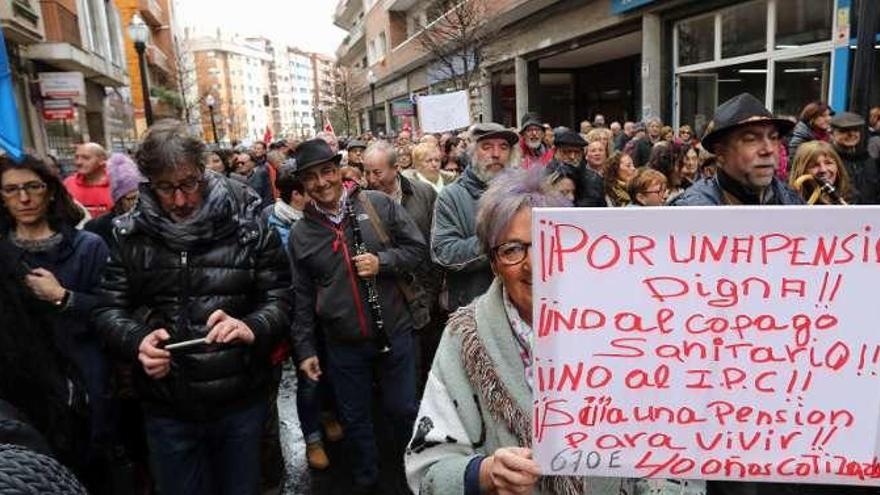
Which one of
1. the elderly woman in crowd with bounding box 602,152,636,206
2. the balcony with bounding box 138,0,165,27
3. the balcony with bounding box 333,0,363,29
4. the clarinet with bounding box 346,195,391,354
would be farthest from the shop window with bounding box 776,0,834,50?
the balcony with bounding box 333,0,363,29

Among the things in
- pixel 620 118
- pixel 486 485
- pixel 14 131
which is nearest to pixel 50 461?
pixel 486 485

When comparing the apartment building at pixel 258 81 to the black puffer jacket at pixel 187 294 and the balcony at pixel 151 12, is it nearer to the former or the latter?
the balcony at pixel 151 12

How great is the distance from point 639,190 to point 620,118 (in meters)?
20.0

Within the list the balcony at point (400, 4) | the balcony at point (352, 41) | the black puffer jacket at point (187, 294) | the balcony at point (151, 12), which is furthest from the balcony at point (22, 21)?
the balcony at point (352, 41)

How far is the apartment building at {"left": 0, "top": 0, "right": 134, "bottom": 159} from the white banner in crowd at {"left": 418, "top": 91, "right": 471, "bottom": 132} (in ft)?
29.7

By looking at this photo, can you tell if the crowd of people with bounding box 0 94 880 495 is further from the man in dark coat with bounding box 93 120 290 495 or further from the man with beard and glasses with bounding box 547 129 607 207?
the man with beard and glasses with bounding box 547 129 607 207

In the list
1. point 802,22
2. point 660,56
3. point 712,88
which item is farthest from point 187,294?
point 660,56

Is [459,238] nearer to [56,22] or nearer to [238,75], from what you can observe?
[56,22]

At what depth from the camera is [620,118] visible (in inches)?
912

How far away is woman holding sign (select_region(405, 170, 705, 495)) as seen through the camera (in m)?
1.48

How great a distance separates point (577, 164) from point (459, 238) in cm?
195

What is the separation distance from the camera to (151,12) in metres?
34.9

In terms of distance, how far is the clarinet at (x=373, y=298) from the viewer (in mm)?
3213

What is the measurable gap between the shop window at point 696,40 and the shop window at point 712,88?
0.30m
